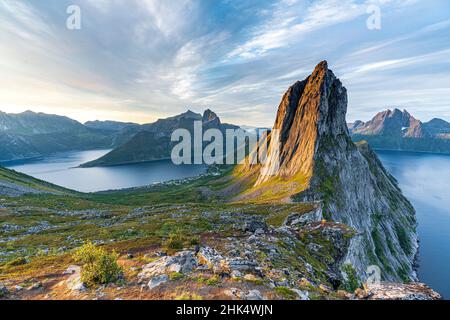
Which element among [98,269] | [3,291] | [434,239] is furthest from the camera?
[434,239]

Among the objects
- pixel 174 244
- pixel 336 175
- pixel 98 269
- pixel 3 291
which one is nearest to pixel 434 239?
pixel 336 175

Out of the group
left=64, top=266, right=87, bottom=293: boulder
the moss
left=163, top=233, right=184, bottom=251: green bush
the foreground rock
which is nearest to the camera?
the foreground rock

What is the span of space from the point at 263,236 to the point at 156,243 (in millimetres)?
12665

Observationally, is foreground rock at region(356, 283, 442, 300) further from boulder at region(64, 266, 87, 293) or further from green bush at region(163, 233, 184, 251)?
boulder at region(64, 266, 87, 293)

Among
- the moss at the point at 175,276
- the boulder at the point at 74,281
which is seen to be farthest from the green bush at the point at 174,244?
the boulder at the point at 74,281

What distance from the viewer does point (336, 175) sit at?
310 ft

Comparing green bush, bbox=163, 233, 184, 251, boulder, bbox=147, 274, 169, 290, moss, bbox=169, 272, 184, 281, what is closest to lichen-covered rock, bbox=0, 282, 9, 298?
boulder, bbox=147, 274, 169, 290

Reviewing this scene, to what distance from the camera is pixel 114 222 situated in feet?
177

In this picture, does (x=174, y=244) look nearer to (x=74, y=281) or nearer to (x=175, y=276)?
(x=175, y=276)

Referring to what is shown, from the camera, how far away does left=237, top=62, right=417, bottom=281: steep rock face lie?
83.9 meters

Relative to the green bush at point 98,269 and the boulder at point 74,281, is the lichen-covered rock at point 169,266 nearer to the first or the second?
the green bush at point 98,269

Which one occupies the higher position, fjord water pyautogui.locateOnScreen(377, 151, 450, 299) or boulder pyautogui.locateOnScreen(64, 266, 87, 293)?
boulder pyautogui.locateOnScreen(64, 266, 87, 293)

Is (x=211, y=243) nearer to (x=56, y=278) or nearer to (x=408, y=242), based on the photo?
(x=56, y=278)

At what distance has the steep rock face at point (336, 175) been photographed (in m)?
83.9
